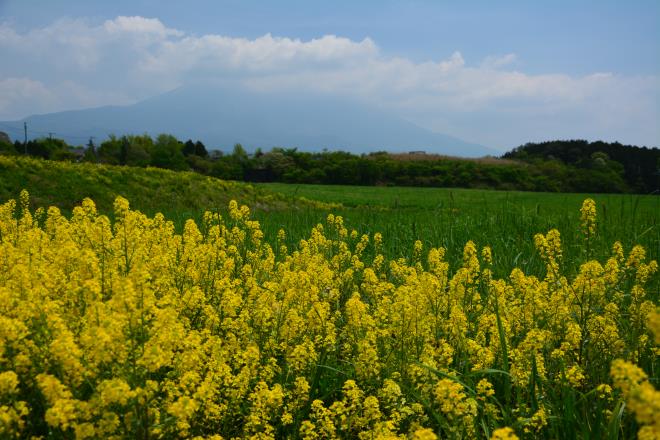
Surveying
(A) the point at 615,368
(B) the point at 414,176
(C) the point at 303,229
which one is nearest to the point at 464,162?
(B) the point at 414,176

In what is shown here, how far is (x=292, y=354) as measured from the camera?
4160 mm

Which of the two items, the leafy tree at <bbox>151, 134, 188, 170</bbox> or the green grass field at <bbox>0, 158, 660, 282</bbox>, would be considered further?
the leafy tree at <bbox>151, 134, 188, 170</bbox>

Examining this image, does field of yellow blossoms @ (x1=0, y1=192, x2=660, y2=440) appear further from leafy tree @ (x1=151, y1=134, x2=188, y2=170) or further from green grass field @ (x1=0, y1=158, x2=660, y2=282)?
leafy tree @ (x1=151, y1=134, x2=188, y2=170)

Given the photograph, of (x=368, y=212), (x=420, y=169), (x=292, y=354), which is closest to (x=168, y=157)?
(x=420, y=169)

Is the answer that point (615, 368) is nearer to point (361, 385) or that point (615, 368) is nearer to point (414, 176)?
point (361, 385)

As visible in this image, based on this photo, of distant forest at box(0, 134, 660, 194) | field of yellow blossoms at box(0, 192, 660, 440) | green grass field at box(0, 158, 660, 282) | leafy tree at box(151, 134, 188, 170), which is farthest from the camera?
distant forest at box(0, 134, 660, 194)

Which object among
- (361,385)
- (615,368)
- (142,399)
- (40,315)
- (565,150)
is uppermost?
(565,150)

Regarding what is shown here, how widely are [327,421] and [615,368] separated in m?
1.87

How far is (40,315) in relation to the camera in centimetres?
341

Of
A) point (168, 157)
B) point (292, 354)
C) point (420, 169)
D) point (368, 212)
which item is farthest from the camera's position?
point (420, 169)

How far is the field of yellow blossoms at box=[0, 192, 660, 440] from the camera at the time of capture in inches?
114

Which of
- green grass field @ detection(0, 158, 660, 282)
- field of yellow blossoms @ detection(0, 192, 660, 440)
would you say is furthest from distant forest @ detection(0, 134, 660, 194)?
field of yellow blossoms @ detection(0, 192, 660, 440)

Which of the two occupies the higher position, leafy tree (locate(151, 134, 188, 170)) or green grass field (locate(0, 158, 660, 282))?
leafy tree (locate(151, 134, 188, 170))

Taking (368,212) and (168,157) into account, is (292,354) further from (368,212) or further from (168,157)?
(168,157)
